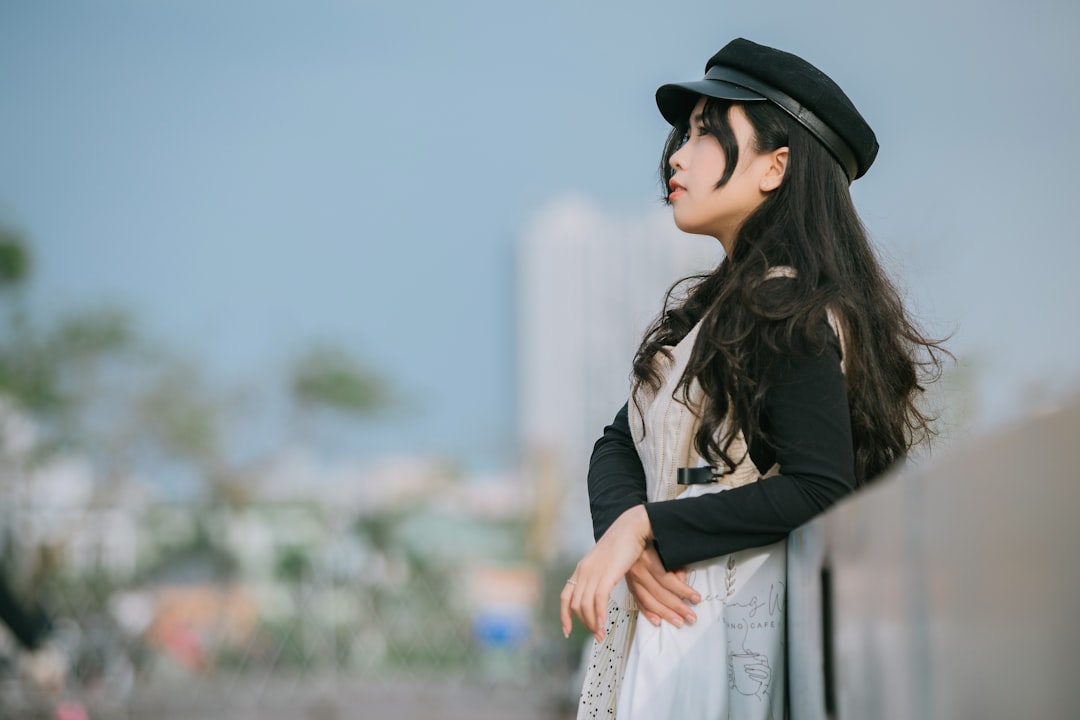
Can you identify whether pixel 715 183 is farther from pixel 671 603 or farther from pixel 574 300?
pixel 574 300

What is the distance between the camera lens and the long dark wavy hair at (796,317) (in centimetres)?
127

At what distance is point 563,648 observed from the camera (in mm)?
13500

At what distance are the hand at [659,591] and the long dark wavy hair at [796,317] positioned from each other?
116mm

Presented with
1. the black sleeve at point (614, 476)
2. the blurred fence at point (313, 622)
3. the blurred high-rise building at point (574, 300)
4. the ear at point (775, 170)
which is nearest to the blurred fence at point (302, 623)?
the blurred fence at point (313, 622)

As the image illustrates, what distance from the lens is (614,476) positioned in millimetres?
1455

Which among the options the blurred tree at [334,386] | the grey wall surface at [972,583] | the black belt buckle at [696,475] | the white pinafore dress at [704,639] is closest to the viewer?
the grey wall surface at [972,583]

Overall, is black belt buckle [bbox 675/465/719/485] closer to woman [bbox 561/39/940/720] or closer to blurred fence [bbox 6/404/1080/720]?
woman [bbox 561/39/940/720]

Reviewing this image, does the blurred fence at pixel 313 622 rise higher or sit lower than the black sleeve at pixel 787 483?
lower

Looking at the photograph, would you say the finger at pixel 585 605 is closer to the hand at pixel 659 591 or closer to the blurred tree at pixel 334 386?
the hand at pixel 659 591

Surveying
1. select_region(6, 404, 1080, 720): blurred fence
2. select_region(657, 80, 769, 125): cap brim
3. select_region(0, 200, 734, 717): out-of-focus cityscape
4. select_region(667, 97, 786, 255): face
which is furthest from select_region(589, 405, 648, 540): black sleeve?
select_region(0, 200, 734, 717): out-of-focus cityscape

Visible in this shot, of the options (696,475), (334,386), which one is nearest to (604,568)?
(696,475)

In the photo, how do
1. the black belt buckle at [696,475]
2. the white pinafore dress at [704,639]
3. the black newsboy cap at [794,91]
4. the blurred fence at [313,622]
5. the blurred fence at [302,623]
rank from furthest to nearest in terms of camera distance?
the blurred fence at [313,622] < the blurred fence at [302,623] < the black newsboy cap at [794,91] < the black belt buckle at [696,475] < the white pinafore dress at [704,639]

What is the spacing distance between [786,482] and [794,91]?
43 centimetres

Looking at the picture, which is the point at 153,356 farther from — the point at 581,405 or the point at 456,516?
the point at 581,405
